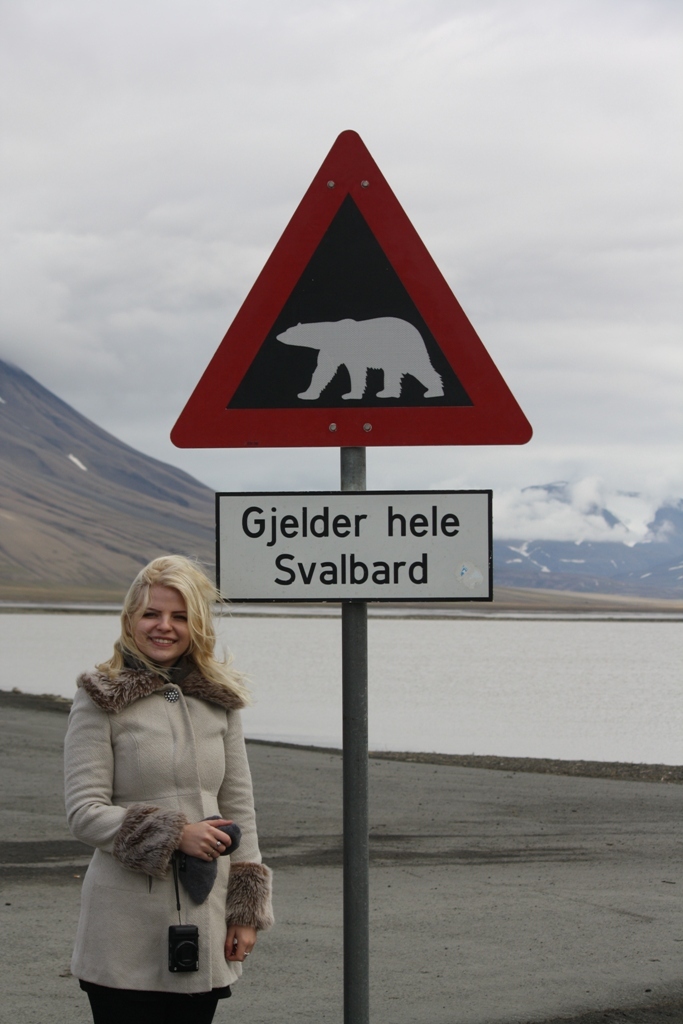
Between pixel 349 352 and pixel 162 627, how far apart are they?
32.2 inches

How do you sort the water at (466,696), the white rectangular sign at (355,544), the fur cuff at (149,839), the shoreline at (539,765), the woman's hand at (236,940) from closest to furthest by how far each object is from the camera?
the fur cuff at (149,839), the woman's hand at (236,940), the white rectangular sign at (355,544), the shoreline at (539,765), the water at (466,696)

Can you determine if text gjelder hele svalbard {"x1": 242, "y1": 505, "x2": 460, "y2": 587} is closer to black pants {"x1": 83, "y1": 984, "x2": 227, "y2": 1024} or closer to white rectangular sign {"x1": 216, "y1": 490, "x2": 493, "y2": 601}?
white rectangular sign {"x1": 216, "y1": 490, "x2": 493, "y2": 601}

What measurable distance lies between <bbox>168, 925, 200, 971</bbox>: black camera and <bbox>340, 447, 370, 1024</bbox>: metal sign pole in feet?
1.20

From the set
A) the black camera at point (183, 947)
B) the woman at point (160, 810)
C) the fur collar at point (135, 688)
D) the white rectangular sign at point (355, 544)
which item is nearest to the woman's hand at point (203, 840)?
the woman at point (160, 810)

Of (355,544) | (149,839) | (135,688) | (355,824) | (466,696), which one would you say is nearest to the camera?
(149,839)

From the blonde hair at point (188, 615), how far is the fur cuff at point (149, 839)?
1.07 feet

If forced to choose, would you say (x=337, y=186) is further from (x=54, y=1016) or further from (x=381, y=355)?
(x=54, y=1016)

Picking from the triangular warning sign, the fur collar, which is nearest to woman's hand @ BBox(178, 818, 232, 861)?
the fur collar

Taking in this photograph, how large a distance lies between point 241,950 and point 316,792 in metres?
8.44

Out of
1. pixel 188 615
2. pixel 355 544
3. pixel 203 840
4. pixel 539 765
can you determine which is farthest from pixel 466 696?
pixel 203 840

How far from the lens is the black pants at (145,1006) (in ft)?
8.23

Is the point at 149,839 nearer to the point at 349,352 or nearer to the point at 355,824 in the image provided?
the point at 355,824

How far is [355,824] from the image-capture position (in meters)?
2.66

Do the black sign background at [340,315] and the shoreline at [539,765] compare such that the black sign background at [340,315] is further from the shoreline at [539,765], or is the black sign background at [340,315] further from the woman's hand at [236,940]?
the shoreline at [539,765]
